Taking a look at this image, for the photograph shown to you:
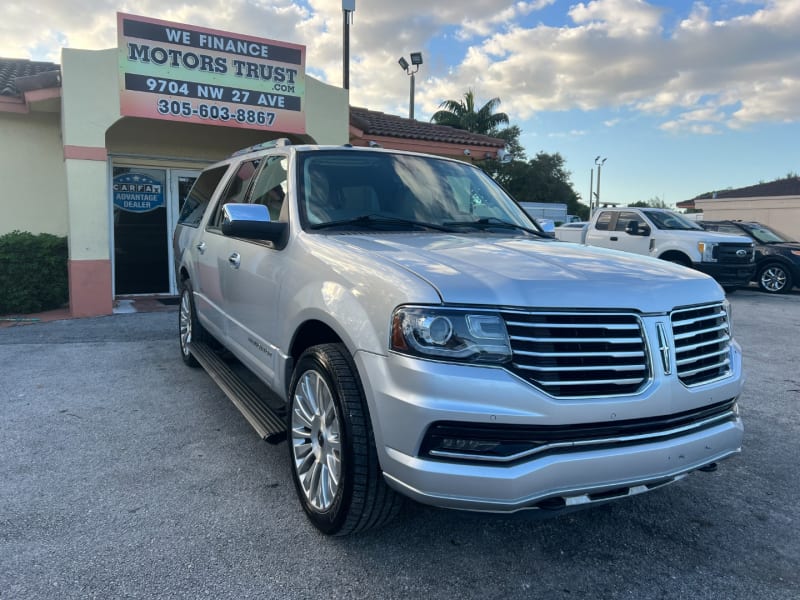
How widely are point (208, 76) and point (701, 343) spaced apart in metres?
8.43

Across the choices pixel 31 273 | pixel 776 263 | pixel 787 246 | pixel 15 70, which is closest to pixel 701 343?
pixel 31 273

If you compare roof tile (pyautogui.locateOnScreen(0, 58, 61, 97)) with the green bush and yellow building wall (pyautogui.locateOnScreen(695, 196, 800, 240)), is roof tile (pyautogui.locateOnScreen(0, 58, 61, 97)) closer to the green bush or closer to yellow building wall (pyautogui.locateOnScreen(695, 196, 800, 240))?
the green bush

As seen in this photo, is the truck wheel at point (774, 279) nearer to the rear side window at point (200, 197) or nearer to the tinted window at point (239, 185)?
the rear side window at point (200, 197)

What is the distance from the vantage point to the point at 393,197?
12.3 ft

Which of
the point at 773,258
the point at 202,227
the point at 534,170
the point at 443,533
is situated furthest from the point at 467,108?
the point at 443,533

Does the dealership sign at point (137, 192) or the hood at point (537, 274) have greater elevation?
the dealership sign at point (137, 192)

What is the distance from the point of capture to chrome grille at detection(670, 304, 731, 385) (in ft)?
8.32

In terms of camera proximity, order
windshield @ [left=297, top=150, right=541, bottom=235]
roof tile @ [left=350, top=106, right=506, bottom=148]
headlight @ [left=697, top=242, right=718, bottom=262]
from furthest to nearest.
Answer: headlight @ [left=697, top=242, right=718, bottom=262]
roof tile @ [left=350, top=106, right=506, bottom=148]
windshield @ [left=297, top=150, right=541, bottom=235]

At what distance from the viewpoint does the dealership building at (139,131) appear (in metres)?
8.55

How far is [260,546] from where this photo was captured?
9.05 feet

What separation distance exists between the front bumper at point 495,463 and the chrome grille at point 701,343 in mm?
257

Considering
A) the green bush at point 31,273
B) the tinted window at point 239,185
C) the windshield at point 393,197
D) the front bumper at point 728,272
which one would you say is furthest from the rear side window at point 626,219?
the green bush at point 31,273

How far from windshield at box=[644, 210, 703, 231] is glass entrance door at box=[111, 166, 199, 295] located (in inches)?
379

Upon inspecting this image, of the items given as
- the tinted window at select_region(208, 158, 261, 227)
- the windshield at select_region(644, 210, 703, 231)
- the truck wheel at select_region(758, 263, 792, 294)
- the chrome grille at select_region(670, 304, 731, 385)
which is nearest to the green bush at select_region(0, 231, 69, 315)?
the tinted window at select_region(208, 158, 261, 227)
